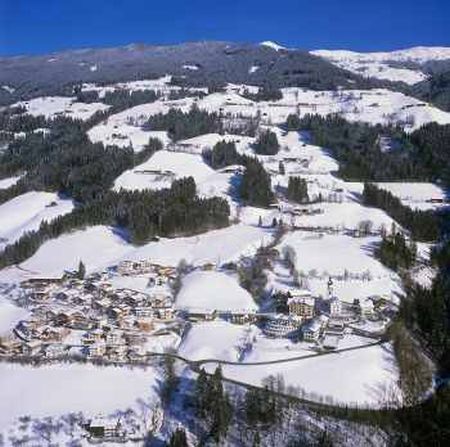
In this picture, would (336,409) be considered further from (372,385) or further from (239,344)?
(239,344)

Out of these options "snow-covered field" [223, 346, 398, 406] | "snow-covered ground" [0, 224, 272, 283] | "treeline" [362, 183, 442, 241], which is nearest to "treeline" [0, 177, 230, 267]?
"snow-covered ground" [0, 224, 272, 283]

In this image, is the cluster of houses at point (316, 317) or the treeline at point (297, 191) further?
the treeline at point (297, 191)

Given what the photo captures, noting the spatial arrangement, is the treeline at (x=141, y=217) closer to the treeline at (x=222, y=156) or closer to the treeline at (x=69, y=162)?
the treeline at (x=69, y=162)

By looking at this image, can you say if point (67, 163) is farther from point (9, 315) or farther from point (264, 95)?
point (264, 95)

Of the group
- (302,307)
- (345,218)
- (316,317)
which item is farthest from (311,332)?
(345,218)

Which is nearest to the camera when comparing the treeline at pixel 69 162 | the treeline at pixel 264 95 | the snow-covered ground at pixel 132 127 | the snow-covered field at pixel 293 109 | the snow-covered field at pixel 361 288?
the snow-covered field at pixel 361 288

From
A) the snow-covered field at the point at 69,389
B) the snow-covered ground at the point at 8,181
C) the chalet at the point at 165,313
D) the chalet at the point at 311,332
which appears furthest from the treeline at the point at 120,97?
the snow-covered field at the point at 69,389

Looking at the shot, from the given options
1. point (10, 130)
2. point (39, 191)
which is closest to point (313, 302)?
point (39, 191)
